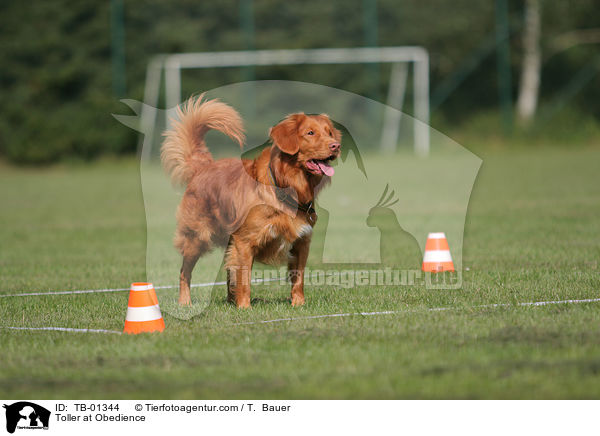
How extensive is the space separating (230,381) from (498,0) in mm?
26617

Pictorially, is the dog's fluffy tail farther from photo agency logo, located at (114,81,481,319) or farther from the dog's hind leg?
the dog's hind leg

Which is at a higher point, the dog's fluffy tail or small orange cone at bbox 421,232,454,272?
the dog's fluffy tail

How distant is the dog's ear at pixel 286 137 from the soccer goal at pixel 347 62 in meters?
20.6

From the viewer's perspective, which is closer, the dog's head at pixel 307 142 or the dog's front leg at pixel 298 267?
the dog's head at pixel 307 142

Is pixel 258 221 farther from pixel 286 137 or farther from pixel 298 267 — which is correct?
pixel 286 137

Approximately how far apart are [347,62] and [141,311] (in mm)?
22945

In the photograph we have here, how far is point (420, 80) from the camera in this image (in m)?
27.5

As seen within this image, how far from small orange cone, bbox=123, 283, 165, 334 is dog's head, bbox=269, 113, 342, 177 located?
139 centimetres

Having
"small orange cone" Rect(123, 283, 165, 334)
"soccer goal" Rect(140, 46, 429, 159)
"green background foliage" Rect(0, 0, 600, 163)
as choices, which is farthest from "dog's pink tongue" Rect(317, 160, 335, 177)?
"green background foliage" Rect(0, 0, 600, 163)

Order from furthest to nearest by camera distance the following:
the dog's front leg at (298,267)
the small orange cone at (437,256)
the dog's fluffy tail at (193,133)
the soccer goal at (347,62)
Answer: the soccer goal at (347,62), the small orange cone at (437,256), the dog's fluffy tail at (193,133), the dog's front leg at (298,267)

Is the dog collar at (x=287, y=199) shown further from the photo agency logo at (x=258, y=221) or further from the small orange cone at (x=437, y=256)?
the small orange cone at (x=437, y=256)

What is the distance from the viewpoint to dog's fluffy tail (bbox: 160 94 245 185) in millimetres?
5711
